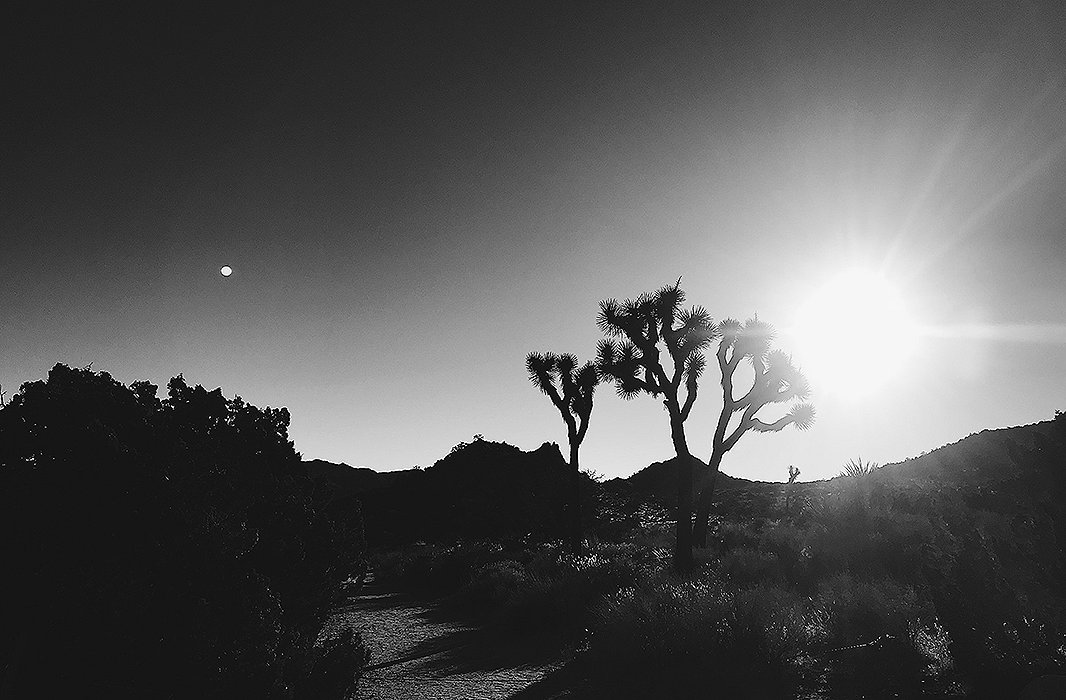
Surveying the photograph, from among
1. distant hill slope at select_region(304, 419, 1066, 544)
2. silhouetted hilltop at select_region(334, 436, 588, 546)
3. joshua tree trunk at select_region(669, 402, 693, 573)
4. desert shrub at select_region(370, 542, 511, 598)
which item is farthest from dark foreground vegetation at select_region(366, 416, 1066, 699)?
silhouetted hilltop at select_region(334, 436, 588, 546)

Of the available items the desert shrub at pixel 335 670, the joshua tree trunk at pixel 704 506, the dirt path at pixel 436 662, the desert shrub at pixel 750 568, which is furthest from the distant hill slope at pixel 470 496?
the desert shrub at pixel 335 670

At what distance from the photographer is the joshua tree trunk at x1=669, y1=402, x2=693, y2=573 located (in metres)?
14.7

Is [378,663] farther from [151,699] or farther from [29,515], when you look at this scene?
[29,515]

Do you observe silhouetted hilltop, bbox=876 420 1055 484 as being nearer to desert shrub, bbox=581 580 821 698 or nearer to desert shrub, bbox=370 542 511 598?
desert shrub, bbox=370 542 511 598

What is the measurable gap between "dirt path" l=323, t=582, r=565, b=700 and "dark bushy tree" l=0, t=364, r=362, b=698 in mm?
2409

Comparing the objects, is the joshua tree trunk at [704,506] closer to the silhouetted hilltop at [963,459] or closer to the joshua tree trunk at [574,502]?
the joshua tree trunk at [574,502]

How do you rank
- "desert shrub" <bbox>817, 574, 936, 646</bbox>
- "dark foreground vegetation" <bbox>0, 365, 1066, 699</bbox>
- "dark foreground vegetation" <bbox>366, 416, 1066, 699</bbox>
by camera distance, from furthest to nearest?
"desert shrub" <bbox>817, 574, 936, 646</bbox>
"dark foreground vegetation" <bbox>366, 416, 1066, 699</bbox>
"dark foreground vegetation" <bbox>0, 365, 1066, 699</bbox>

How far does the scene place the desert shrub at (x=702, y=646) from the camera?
680 centimetres

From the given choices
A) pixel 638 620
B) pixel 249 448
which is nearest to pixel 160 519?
pixel 249 448

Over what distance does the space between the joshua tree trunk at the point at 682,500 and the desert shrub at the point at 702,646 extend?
20.2ft

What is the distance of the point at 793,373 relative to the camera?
16.8m

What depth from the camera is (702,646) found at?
7250 mm

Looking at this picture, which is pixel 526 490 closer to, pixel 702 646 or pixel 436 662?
pixel 436 662

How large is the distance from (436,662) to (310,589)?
514 cm
